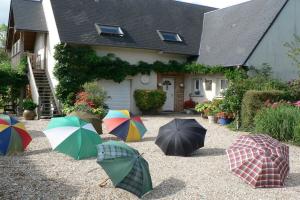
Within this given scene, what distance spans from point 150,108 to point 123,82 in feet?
7.03

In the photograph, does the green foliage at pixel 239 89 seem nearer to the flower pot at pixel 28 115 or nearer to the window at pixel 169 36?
the window at pixel 169 36

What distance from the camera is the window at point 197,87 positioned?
2184 centimetres

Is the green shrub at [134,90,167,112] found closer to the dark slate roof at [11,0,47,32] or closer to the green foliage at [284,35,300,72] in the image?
the dark slate roof at [11,0,47,32]

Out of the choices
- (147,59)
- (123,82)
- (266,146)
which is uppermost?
(147,59)

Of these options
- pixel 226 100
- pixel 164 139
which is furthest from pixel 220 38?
pixel 164 139

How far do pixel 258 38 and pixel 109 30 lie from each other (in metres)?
8.11

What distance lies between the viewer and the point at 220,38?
71.4 feet

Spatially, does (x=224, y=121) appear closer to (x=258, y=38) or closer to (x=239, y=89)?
(x=239, y=89)

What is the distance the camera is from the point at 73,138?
26.1 feet

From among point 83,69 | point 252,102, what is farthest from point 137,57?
point 252,102

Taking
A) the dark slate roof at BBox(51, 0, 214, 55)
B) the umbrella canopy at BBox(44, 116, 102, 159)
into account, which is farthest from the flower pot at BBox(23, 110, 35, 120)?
the umbrella canopy at BBox(44, 116, 102, 159)

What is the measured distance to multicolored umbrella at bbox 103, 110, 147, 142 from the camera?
10.5m

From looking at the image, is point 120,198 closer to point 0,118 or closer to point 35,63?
point 0,118

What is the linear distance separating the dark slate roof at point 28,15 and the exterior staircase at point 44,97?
256cm
